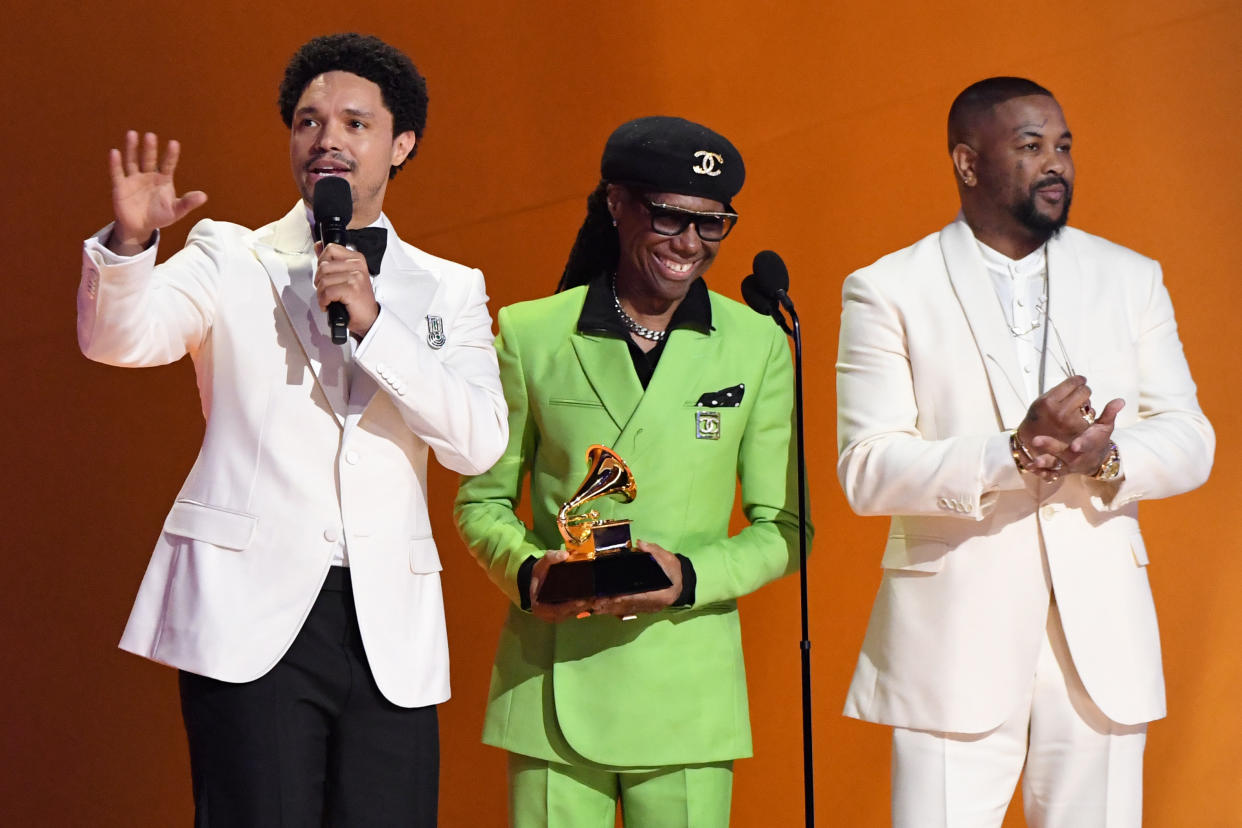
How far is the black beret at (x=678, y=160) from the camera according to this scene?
9.57 feet

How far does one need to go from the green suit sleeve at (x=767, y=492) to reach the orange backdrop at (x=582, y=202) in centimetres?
120

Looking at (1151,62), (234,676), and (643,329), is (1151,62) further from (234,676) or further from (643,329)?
(234,676)

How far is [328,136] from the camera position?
2.65 meters

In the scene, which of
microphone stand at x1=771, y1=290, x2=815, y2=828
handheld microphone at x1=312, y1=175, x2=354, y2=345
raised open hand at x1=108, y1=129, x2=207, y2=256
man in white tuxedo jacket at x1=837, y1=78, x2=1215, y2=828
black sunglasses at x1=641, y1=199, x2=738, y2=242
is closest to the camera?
raised open hand at x1=108, y1=129, x2=207, y2=256

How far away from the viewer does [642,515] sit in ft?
9.52

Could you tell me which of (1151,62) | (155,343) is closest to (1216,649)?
(1151,62)

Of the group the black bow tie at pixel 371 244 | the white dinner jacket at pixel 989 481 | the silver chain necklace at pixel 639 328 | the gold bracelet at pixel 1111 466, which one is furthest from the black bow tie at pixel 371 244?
the gold bracelet at pixel 1111 466

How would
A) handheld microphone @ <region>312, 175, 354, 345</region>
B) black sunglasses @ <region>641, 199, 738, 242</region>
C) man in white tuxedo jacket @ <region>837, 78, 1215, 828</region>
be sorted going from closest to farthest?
handheld microphone @ <region>312, 175, 354, 345</region>, man in white tuxedo jacket @ <region>837, 78, 1215, 828</region>, black sunglasses @ <region>641, 199, 738, 242</region>

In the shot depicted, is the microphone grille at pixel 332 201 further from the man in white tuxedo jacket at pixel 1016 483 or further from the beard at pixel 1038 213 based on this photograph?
the beard at pixel 1038 213

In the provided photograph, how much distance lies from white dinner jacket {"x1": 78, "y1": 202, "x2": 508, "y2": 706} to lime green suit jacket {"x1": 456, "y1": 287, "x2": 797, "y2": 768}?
1.03 feet

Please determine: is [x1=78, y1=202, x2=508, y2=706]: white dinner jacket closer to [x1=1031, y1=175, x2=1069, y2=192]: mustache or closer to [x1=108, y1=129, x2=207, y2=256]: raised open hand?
[x1=108, y1=129, x2=207, y2=256]: raised open hand

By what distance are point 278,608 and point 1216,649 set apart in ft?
9.03

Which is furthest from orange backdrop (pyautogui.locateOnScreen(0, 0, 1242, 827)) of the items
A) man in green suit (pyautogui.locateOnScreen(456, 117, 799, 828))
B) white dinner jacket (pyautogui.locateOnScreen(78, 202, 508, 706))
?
white dinner jacket (pyautogui.locateOnScreen(78, 202, 508, 706))

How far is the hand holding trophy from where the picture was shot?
267 cm
